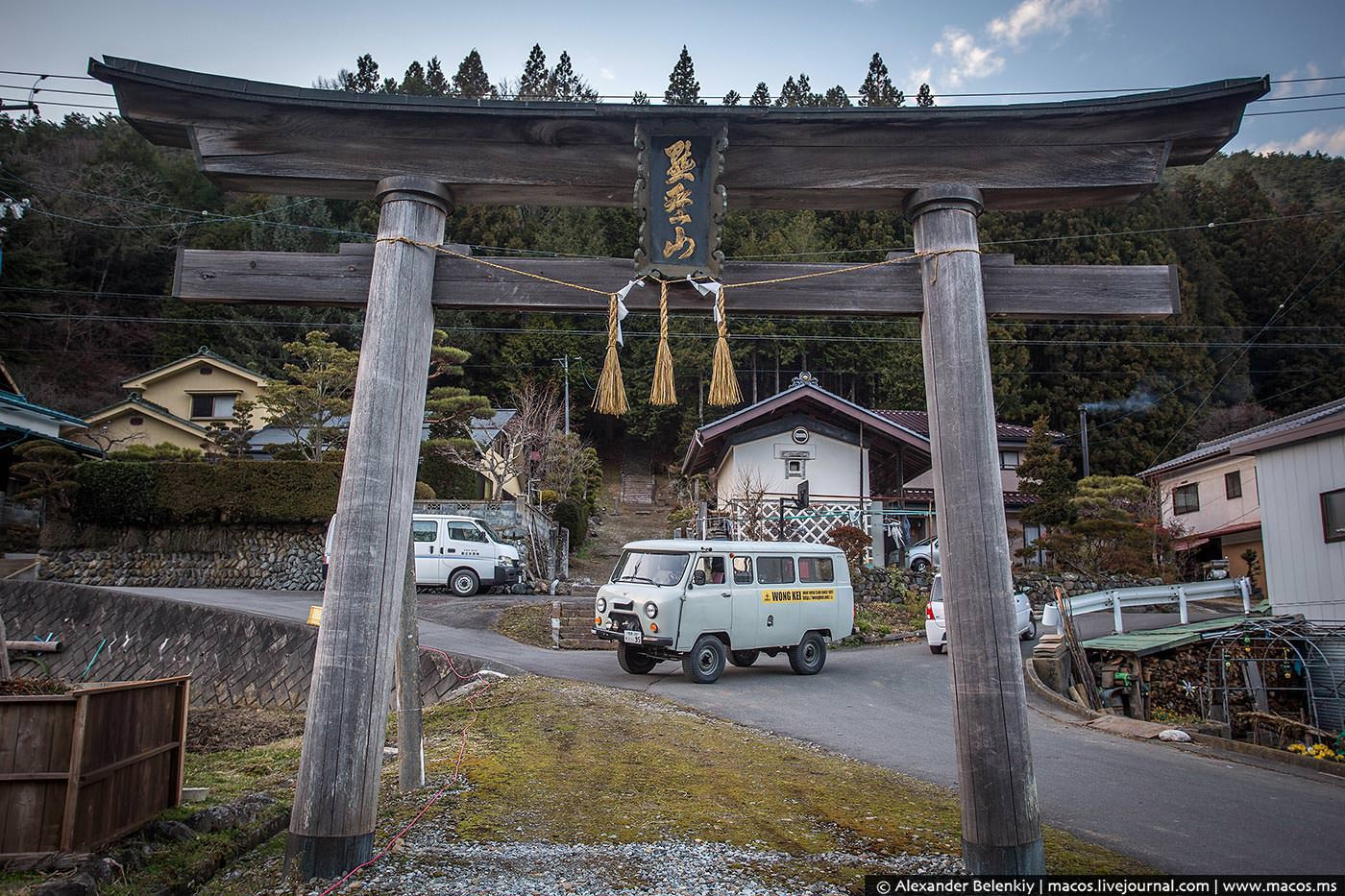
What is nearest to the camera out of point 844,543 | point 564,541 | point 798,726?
point 798,726

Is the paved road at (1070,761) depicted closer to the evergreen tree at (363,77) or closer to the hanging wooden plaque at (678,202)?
the hanging wooden plaque at (678,202)

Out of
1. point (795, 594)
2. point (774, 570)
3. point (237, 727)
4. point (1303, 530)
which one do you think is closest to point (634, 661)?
point (774, 570)

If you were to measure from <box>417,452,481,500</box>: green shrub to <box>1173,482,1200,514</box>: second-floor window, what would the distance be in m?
25.6

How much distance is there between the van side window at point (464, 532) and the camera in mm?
20250

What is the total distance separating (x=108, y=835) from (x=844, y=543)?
695 inches

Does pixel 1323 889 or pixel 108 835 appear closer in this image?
pixel 1323 889

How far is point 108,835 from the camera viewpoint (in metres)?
4.96

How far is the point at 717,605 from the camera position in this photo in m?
12.1

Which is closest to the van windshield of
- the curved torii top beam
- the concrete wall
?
the curved torii top beam

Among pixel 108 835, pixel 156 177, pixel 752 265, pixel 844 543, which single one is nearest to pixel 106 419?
pixel 156 177

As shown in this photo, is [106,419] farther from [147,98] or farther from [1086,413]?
[1086,413]

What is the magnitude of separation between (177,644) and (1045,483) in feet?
75.5

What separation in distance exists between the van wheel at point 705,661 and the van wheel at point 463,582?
9.22 m

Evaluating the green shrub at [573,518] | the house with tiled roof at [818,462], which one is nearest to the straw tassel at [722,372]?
the house with tiled roof at [818,462]
